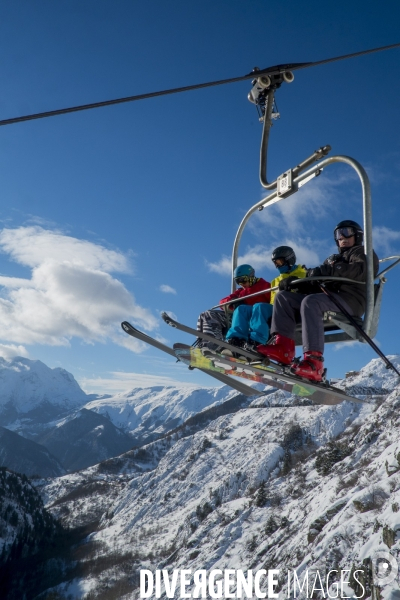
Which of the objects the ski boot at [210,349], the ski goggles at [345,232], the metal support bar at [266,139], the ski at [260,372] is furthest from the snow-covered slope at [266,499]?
the metal support bar at [266,139]

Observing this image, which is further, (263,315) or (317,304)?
Answer: (263,315)

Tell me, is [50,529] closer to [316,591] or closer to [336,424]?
[336,424]

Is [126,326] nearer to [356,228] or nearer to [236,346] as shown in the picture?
[236,346]

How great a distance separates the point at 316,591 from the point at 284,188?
4103 cm

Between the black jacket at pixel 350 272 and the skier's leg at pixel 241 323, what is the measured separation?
1130 mm

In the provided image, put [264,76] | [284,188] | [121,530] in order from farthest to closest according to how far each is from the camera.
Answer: [121,530] → [284,188] → [264,76]

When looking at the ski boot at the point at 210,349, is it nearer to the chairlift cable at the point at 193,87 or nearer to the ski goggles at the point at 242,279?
the ski goggles at the point at 242,279

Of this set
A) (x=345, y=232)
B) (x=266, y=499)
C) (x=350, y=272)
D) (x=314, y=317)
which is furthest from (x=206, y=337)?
(x=266, y=499)

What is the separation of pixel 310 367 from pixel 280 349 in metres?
0.46

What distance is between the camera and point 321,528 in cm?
4650

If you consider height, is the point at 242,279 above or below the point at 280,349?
above

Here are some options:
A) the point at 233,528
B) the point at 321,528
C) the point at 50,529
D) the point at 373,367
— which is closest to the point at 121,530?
the point at 50,529

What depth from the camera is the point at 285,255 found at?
5.85m

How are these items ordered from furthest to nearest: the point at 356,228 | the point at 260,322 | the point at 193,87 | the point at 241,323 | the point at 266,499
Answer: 1. the point at 266,499
2. the point at 241,323
3. the point at 260,322
4. the point at 356,228
5. the point at 193,87
